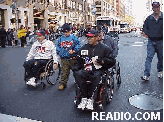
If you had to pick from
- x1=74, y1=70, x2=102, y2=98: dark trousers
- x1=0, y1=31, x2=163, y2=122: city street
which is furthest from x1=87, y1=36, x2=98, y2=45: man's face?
x1=0, y1=31, x2=163, y2=122: city street

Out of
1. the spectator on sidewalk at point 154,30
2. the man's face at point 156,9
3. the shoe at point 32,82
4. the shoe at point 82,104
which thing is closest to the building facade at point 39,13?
the shoe at point 32,82

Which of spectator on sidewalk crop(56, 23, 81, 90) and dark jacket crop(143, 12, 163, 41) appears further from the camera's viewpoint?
dark jacket crop(143, 12, 163, 41)

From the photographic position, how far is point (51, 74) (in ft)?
21.5

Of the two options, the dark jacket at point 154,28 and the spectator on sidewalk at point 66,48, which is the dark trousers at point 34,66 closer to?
the spectator on sidewalk at point 66,48

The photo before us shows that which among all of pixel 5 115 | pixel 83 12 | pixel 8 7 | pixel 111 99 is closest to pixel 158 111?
pixel 111 99

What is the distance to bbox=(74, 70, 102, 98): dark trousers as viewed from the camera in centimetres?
442

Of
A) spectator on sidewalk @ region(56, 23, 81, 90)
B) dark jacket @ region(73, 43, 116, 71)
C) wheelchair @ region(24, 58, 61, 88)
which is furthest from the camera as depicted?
wheelchair @ region(24, 58, 61, 88)

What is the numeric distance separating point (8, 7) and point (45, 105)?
89.6ft

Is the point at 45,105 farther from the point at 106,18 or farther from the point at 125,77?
the point at 106,18

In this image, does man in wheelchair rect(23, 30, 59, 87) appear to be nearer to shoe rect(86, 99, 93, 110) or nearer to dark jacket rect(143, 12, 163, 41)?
shoe rect(86, 99, 93, 110)

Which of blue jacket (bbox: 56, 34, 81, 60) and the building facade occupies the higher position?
the building facade

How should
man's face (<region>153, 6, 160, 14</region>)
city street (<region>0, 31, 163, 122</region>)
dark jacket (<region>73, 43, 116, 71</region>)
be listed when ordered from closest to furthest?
city street (<region>0, 31, 163, 122</region>) → dark jacket (<region>73, 43, 116, 71</region>) → man's face (<region>153, 6, 160, 14</region>)

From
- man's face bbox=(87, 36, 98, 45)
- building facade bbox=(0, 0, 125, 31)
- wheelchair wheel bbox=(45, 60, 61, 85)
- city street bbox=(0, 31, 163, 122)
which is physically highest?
building facade bbox=(0, 0, 125, 31)

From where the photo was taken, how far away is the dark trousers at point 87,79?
4.42m
